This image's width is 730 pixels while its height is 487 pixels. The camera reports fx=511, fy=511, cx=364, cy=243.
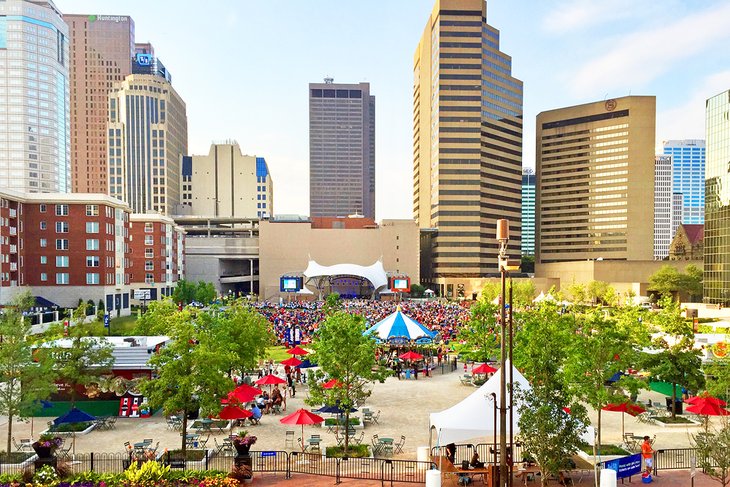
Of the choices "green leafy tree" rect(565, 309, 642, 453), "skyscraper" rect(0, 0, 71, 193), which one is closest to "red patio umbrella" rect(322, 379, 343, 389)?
"green leafy tree" rect(565, 309, 642, 453)

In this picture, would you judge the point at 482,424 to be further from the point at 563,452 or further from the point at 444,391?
the point at 444,391

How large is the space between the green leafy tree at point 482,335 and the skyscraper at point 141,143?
6084 inches

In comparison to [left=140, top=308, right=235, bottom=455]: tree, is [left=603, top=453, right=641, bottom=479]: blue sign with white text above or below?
below

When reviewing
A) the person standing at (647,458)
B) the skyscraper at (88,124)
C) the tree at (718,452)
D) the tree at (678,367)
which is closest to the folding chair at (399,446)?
the person standing at (647,458)

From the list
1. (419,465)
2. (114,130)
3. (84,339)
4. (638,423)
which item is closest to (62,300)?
(84,339)

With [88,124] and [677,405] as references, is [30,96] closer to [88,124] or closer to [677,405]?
[88,124]

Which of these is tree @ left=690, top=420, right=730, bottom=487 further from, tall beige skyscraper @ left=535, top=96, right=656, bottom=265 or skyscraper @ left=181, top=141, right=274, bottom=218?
skyscraper @ left=181, top=141, right=274, bottom=218

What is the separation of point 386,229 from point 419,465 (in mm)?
107823

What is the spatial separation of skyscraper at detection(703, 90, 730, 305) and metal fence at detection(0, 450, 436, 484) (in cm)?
8053

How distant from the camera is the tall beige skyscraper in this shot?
5940 inches

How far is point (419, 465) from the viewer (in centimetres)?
1788

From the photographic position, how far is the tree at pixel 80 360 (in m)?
24.1

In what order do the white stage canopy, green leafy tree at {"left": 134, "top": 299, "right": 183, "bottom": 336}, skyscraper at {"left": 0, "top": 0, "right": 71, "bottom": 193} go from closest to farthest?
green leafy tree at {"left": 134, "top": 299, "right": 183, "bottom": 336}
the white stage canopy
skyscraper at {"left": 0, "top": 0, "right": 71, "bottom": 193}

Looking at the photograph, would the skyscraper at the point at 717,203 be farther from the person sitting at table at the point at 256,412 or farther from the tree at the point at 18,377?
the tree at the point at 18,377
